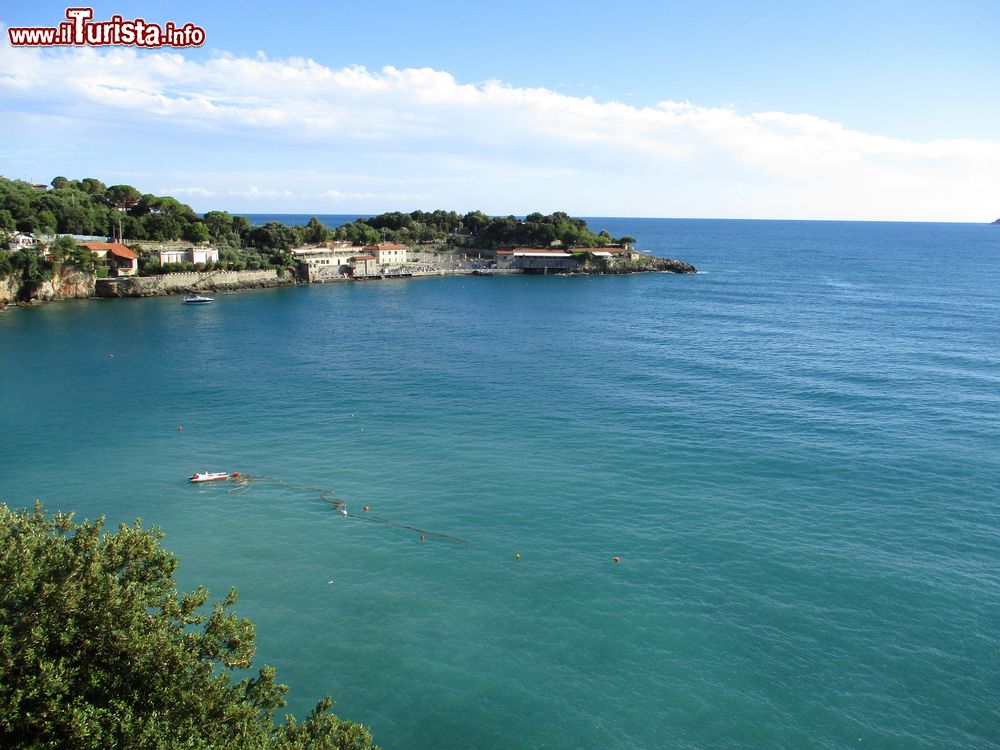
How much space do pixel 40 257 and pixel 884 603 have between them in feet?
331

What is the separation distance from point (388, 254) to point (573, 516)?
114 meters

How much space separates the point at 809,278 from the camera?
131125mm

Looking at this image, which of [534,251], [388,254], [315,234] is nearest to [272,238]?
[315,234]

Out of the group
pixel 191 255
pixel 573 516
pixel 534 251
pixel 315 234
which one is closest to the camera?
pixel 573 516

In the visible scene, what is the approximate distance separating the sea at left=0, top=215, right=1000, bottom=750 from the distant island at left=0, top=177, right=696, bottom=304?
3011cm

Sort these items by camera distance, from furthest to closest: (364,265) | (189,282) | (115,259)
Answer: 1. (364,265)
2. (189,282)
3. (115,259)

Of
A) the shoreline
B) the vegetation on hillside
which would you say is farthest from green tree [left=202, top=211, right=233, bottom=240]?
the shoreline

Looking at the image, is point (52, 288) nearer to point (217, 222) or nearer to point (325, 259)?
point (217, 222)

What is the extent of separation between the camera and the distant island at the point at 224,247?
96125 mm

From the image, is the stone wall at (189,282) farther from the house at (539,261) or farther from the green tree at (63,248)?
the house at (539,261)

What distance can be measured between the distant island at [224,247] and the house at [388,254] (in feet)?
0.72

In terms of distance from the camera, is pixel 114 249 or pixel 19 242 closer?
pixel 19 242

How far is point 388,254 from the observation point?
460ft

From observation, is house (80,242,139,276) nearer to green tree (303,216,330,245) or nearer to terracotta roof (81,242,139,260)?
terracotta roof (81,242,139,260)
